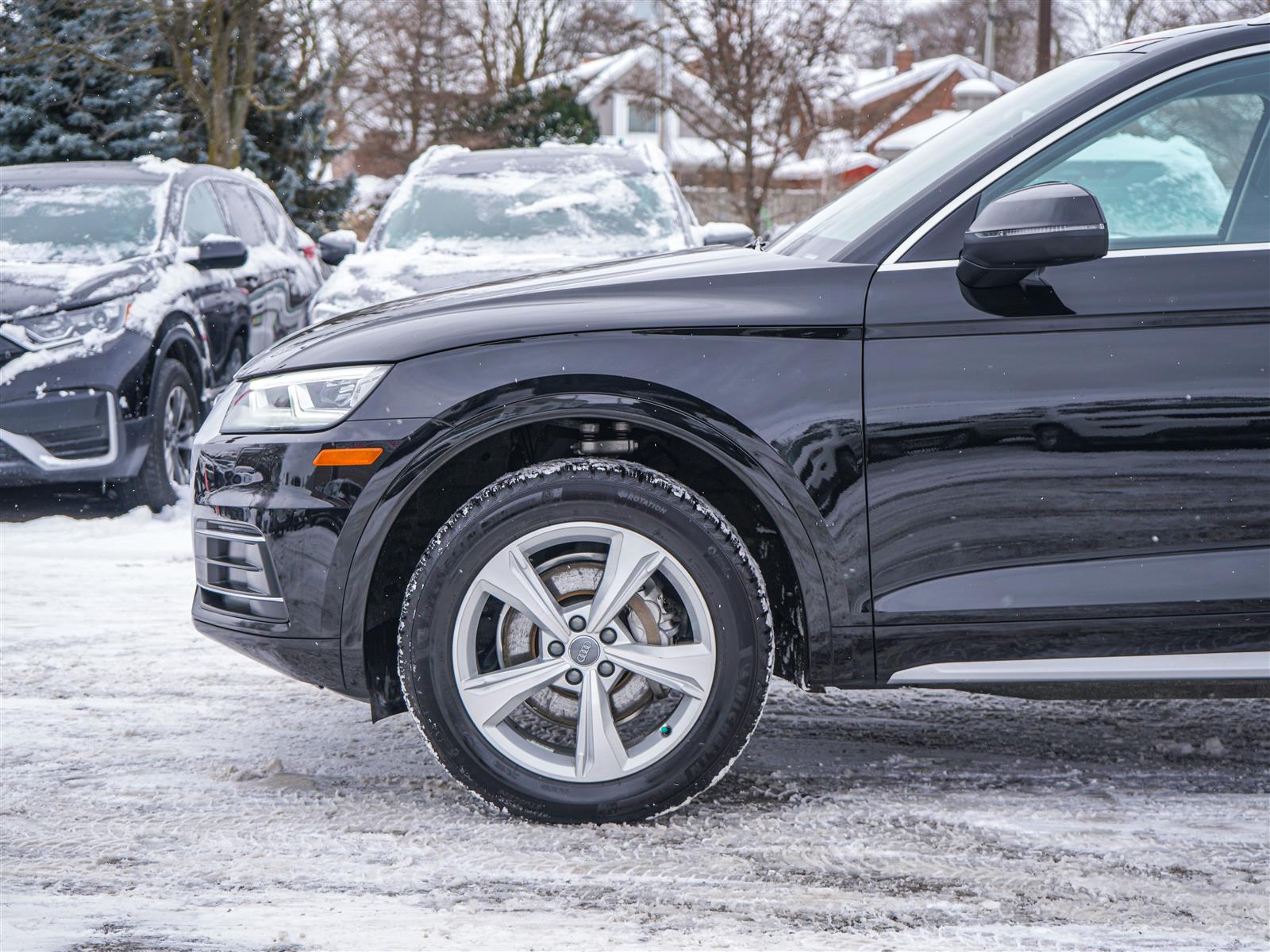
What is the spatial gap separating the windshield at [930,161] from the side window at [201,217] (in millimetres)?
4992

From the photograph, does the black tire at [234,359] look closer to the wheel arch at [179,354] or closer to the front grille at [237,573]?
the wheel arch at [179,354]

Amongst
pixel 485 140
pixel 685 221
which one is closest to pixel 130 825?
pixel 685 221

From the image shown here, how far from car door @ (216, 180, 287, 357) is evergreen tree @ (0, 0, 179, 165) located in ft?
29.4

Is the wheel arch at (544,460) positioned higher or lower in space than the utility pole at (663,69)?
lower

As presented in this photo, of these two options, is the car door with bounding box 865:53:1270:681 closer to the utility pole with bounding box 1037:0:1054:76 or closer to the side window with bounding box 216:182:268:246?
the side window with bounding box 216:182:268:246

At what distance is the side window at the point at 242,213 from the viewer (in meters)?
8.57

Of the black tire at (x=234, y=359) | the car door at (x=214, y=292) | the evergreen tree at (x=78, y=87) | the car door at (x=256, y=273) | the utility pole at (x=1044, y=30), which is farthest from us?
the utility pole at (x=1044, y=30)

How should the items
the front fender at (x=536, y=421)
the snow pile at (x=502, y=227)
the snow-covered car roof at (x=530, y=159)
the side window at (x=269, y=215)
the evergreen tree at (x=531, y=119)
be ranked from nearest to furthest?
the front fender at (x=536, y=421) < the snow pile at (x=502, y=227) < the snow-covered car roof at (x=530, y=159) < the side window at (x=269, y=215) < the evergreen tree at (x=531, y=119)

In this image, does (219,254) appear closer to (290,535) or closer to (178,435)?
(178,435)

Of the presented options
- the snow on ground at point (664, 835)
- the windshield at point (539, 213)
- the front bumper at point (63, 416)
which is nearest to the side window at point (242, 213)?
the windshield at point (539, 213)

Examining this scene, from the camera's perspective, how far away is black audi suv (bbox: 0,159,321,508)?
20.6 ft

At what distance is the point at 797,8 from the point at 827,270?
21.3 m

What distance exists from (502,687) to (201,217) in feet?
19.2

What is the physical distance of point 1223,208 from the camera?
3230mm
